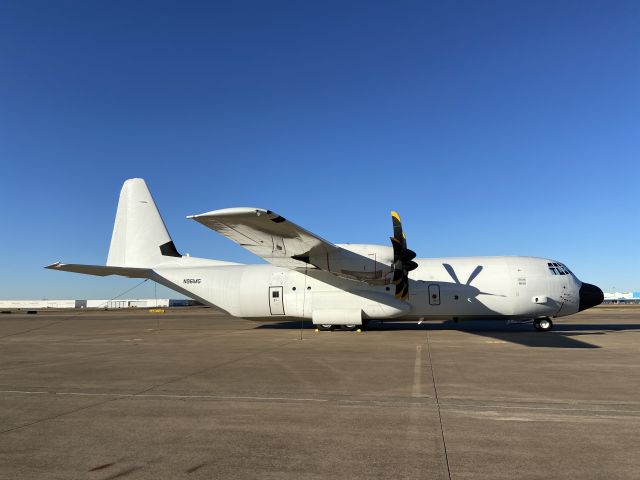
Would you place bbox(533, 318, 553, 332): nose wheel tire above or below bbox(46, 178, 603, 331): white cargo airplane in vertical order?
below

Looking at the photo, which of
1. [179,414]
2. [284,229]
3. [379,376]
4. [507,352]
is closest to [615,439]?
[379,376]

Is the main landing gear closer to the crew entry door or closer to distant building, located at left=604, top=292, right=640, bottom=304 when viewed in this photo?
the crew entry door

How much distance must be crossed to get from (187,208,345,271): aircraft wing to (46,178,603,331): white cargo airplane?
6 cm

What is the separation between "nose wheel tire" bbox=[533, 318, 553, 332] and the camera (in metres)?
22.0

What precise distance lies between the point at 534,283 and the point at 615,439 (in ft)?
58.6

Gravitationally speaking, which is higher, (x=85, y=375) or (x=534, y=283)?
(x=534, y=283)

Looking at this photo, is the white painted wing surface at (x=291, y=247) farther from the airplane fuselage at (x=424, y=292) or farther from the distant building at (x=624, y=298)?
the distant building at (x=624, y=298)

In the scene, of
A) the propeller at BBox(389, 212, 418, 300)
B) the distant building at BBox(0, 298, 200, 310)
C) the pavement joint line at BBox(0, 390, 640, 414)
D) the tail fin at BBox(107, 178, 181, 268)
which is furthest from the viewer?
the distant building at BBox(0, 298, 200, 310)

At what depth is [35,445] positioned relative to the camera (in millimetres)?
5035

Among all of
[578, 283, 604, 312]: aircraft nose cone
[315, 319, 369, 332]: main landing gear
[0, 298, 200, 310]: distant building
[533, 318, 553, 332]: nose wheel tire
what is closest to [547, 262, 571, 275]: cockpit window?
[578, 283, 604, 312]: aircraft nose cone

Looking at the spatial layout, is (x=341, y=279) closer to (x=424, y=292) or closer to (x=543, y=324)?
(x=424, y=292)

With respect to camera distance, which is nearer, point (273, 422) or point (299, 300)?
point (273, 422)

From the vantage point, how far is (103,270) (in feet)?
72.7

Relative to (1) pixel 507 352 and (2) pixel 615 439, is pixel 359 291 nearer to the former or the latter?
(1) pixel 507 352
